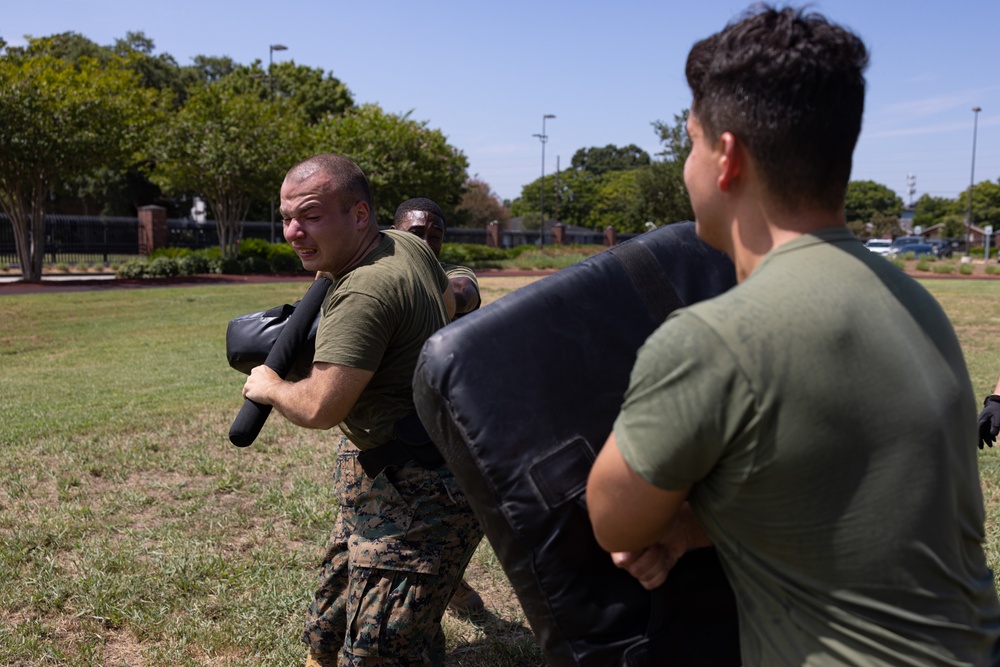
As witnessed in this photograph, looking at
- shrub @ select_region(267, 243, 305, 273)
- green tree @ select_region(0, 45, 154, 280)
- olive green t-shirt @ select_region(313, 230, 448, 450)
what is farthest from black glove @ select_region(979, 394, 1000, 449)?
shrub @ select_region(267, 243, 305, 273)

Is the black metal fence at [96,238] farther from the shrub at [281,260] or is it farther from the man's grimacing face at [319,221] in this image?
the man's grimacing face at [319,221]

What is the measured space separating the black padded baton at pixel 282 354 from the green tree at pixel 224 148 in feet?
89.1

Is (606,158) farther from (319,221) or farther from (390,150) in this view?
(319,221)

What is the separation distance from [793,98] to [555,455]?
69 cm

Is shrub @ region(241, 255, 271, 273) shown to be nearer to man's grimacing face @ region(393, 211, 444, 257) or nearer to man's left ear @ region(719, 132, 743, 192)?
man's grimacing face @ region(393, 211, 444, 257)

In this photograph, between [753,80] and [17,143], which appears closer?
[753,80]

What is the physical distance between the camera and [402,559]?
2.81 meters

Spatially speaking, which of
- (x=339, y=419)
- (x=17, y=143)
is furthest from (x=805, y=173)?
(x=17, y=143)

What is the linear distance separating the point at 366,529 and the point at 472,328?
4.99 ft

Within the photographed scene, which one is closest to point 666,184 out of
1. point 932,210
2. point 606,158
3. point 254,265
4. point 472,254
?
point 472,254

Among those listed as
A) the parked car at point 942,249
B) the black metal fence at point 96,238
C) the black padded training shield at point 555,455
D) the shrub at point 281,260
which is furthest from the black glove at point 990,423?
the parked car at point 942,249

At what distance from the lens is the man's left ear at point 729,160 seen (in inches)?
53.2

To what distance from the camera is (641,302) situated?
1.75 metres

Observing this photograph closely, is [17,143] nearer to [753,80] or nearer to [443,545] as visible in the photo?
[443,545]
